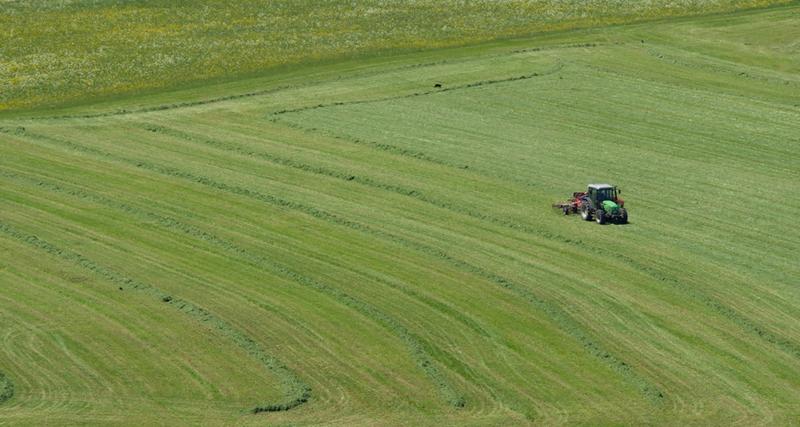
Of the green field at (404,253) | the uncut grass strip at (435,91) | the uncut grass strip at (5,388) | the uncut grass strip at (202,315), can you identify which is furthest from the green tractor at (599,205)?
the uncut grass strip at (5,388)

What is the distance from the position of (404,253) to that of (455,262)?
2.10 metres

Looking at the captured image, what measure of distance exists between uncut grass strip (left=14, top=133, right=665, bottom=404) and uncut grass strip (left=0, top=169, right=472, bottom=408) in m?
4.62

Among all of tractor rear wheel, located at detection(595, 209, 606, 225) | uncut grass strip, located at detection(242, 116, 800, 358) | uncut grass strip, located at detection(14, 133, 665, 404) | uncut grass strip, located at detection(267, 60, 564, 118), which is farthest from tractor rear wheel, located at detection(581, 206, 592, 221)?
uncut grass strip, located at detection(267, 60, 564, 118)

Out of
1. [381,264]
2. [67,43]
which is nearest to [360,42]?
[67,43]

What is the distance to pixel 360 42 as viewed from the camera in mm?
92250

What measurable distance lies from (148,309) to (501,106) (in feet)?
112

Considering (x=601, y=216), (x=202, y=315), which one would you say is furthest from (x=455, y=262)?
(x=202, y=315)

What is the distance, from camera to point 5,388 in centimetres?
3756

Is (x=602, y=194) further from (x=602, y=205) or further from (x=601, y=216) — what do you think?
(x=601, y=216)

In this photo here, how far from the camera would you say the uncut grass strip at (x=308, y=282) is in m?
39.4

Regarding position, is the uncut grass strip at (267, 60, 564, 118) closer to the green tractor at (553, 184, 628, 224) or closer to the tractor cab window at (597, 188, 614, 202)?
the green tractor at (553, 184, 628, 224)

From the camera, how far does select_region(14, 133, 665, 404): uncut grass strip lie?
40344 millimetres

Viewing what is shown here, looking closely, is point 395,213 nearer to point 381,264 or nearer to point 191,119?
point 381,264

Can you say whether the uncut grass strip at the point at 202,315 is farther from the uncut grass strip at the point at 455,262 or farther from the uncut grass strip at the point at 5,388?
the uncut grass strip at the point at 455,262
